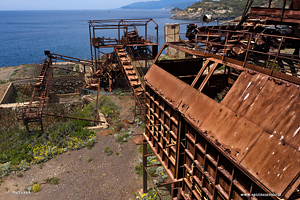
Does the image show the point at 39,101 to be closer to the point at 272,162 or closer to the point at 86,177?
the point at 86,177

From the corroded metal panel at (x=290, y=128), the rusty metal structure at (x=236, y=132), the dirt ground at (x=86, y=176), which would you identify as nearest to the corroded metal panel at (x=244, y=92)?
the rusty metal structure at (x=236, y=132)

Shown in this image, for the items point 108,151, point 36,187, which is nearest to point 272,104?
point 108,151

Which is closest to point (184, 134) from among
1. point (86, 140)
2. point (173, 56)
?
point (86, 140)

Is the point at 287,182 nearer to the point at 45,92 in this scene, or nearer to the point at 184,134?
the point at 184,134

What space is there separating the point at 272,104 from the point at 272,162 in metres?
1.20

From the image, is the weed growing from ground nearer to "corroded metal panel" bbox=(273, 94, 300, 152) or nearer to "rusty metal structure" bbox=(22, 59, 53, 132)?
"rusty metal structure" bbox=(22, 59, 53, 132)

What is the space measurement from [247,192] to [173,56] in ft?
108

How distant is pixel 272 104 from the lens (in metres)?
4.49

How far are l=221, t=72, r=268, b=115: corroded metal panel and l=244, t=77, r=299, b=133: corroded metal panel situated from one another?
12cm

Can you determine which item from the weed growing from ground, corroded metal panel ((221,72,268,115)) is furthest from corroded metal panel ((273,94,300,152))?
the weed growing from ground

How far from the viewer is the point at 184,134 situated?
24.0ft

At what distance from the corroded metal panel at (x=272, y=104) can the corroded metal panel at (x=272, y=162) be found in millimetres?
311

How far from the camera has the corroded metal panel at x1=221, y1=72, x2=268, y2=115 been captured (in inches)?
195

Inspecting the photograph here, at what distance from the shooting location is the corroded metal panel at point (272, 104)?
4240mm
